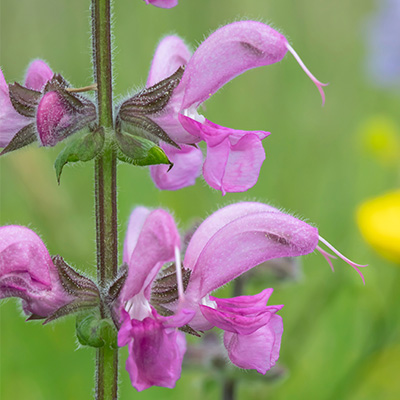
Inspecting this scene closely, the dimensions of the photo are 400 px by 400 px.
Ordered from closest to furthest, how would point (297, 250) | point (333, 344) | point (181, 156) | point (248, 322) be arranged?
1. point (248, 322)
2. point (297, 250)
3. point (181, 156)
4. point (333, 344)

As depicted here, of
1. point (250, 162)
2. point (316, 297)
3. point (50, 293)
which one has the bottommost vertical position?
point (316, 297)

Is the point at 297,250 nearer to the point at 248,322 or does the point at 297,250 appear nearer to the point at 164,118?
the point at 248,322

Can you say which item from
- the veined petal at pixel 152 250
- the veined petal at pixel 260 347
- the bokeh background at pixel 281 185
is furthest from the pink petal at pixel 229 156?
the bokeh background at pixel 281 185

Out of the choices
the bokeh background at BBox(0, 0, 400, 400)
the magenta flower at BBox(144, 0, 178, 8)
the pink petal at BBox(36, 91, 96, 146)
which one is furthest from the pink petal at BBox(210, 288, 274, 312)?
the bokeh background at BBox(0, 0, 400, 400)

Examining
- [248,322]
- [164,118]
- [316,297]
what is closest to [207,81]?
[164,118]

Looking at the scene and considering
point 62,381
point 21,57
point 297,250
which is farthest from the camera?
point 21,57

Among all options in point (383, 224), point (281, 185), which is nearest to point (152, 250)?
point (383, 224)
